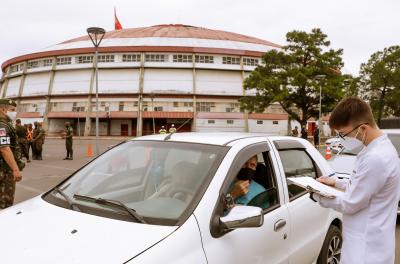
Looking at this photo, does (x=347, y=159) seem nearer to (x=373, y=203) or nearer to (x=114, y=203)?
(x=373, y=203)

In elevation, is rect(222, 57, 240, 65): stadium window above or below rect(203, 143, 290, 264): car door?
above

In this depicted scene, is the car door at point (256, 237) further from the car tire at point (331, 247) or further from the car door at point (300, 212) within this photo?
the car tire at point (331, 247)

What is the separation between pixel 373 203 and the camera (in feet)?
6.64

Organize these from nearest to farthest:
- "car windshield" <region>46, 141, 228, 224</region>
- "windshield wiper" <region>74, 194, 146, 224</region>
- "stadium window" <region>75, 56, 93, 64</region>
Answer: "windshield wiper" <region>74, 194, 146, 224</region>
"car windshield" <region>46, 141, 228, 224</region>
"stadium window" <region>75, 56, 93, 64</region>

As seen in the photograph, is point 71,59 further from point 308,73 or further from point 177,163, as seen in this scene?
point 177,163

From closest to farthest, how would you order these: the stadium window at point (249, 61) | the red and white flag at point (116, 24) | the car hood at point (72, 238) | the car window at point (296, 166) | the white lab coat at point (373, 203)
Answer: the car hood at point (72, 238) → the white lab coat at point (373, 203) → the car window at point (296, 166) → the stadium window at point (249, 61) → the red and white flag at point (116, 24)

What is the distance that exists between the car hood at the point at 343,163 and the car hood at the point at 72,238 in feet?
16.8

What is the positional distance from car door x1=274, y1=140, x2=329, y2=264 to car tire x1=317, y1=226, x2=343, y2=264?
0.13 m

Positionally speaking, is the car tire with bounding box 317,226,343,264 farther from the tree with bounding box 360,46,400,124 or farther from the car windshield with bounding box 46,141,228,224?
the tree with bounding box 360,46,400,124

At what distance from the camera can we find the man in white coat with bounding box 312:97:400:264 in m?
1.97

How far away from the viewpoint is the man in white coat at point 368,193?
1.97m

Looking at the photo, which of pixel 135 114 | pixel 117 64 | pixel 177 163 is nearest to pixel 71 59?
pixel 117 64

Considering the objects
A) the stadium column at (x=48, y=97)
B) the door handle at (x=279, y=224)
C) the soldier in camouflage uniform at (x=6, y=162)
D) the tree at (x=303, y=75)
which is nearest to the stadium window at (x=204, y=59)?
the tree at (x=303, y=75)

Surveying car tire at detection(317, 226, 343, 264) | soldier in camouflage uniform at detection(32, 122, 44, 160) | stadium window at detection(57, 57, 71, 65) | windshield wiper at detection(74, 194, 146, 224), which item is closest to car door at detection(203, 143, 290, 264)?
windshield wiper at detection(74, 194, 146, 224)
